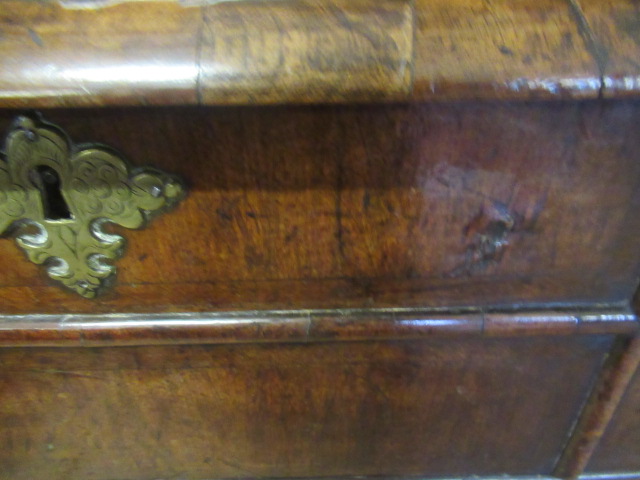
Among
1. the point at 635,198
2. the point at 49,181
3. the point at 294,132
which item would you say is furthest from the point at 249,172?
the point at 635,198

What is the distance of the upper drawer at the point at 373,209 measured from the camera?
39cm

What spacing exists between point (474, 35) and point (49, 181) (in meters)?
0.35

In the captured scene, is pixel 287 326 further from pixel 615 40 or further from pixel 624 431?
pixel 624 431

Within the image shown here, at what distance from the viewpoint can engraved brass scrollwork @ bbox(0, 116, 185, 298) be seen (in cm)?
39

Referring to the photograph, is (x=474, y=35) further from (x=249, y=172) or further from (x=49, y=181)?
(x=49, y=181)

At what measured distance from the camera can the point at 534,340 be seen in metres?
0.54

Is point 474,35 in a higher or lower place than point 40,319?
higher

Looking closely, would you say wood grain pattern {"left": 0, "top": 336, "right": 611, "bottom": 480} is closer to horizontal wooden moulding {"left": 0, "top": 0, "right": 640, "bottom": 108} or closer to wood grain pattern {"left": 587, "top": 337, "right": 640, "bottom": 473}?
wood grain pattern {"left": 587, "top": 337, "right": 640, "bottom": 473}

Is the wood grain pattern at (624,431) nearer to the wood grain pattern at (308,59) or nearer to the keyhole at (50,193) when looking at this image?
Result: the wood grain pattern at (308,59)

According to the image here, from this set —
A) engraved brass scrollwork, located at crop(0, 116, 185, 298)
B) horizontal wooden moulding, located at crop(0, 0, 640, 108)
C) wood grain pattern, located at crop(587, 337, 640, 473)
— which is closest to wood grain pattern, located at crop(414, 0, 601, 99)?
horizontal wooden moulding, located at crop(0, 0, 640, 108)

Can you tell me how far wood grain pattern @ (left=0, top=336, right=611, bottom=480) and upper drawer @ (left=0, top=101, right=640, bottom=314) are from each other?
0.26 ft

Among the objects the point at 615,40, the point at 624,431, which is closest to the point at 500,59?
the point at 615,40

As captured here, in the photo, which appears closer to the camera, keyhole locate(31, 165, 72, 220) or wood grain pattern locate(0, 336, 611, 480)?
keyhole locate(31, 165, 72, 220)

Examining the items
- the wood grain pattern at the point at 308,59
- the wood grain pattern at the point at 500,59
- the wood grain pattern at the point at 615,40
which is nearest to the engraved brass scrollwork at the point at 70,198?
the wood grain pattern at the point at 308,59
